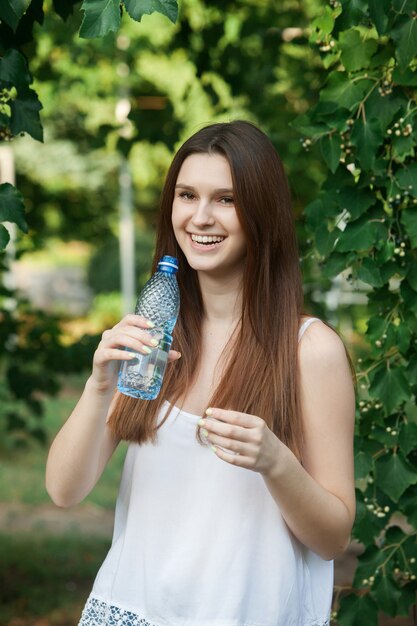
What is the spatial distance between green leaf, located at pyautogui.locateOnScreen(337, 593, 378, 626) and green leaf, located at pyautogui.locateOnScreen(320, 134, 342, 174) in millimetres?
1317

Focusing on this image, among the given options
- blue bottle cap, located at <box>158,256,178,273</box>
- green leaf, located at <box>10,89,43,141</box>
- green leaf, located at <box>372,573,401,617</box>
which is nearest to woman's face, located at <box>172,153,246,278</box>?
blue bottle cap, located at <box>158,256,178,273</box>

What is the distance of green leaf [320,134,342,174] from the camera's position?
2.80 m

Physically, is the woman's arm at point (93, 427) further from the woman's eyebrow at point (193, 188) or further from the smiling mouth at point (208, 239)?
the woman's eyebrow at point (193, 188)

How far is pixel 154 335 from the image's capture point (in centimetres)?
202

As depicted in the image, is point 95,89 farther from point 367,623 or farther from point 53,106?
point 367,623

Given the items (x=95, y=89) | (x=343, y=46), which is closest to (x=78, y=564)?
(x=95, y=89)

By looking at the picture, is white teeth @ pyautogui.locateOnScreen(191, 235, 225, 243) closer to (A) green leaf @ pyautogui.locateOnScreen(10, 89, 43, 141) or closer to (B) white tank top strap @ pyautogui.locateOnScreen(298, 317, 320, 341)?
(B) white tank top strap @ pyautogui.locateOnScreen(298, 317, 320, 341)

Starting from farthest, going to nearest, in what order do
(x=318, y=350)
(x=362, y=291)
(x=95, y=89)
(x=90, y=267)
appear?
1. (x=90, y=267)
2. (x=95, y=89)
3. (x=362, y=291)
4. (x=318, y=350)

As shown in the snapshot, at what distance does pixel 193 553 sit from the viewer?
2.13 meters

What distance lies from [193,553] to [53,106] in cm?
716

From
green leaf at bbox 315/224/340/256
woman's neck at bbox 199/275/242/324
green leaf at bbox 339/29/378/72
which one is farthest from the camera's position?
green leaf at bbox 315/224/340/256

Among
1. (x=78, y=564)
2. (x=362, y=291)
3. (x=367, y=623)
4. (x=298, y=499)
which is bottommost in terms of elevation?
(x=78, y=564)

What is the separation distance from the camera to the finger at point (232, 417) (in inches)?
71.1

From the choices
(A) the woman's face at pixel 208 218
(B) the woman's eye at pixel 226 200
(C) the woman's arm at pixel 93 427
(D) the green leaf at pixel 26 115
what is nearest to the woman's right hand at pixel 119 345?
(C) the woman's arm at pixel 93 427
